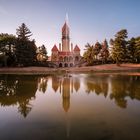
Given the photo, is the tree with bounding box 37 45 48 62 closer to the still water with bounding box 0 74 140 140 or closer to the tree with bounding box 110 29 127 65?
the tree with bounding box 110 29 127 65

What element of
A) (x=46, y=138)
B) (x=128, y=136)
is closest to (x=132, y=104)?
(x=128, y=136)

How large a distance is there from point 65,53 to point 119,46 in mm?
27220

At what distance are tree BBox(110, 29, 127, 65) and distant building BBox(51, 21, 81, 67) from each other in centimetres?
2127

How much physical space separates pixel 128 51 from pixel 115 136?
4889 centimetres

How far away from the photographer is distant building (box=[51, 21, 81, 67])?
6731 centimetres

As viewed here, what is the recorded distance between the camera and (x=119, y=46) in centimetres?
4844

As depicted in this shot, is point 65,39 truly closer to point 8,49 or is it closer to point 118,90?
point 8,49

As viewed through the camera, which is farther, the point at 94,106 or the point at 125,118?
the point at 94,106

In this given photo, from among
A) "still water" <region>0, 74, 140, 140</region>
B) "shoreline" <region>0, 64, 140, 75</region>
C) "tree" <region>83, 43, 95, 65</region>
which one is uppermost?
"tree" <region>83, 43, 95, 65</region>

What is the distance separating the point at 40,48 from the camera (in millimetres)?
59969

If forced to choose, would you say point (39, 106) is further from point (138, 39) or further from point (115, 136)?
point (138, 39)

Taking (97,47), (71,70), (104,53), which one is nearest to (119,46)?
(104,53)

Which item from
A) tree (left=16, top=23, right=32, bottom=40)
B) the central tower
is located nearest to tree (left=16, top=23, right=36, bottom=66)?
tree (left=16, top=23, right=32, bottom=40)

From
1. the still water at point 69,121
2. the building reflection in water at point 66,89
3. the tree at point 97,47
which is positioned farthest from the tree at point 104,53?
the still water at point 69,121
